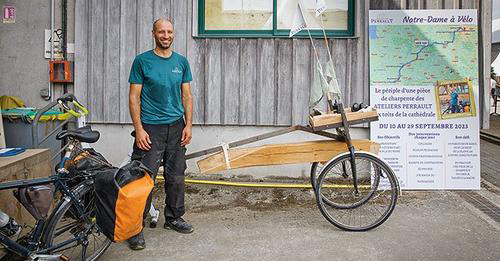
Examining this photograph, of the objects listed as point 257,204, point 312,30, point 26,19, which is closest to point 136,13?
point 26,19

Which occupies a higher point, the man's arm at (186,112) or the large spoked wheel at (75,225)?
the man's arm at (186,112)

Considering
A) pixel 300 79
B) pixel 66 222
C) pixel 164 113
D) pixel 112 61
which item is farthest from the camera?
pixel 112 61

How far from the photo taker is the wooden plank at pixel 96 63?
679 centimetres

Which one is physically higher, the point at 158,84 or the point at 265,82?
the point at 265,82

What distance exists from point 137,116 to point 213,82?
2.24m

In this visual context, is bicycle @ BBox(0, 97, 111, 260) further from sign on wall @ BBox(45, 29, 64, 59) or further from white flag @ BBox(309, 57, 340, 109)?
sign on wall @ BBox(45, 29, 64, 59)

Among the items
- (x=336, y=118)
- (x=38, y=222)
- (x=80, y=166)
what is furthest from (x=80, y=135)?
(x=336, y=118)

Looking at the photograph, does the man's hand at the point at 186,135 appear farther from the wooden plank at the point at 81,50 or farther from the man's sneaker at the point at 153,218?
the wooden plank at the point at 81,50

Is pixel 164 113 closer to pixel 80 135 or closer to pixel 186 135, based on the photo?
pixel 186 135

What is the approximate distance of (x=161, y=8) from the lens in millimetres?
6766

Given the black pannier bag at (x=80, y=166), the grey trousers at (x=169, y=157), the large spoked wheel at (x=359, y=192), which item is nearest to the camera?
the black pannier bag at (x=80, y=166)

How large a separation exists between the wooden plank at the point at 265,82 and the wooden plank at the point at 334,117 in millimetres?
1837

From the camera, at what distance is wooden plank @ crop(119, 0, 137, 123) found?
677cm

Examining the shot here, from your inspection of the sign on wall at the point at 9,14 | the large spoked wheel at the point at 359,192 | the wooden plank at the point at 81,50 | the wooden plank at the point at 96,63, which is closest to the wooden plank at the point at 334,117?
the large spoked wheel at the point at 359,192
